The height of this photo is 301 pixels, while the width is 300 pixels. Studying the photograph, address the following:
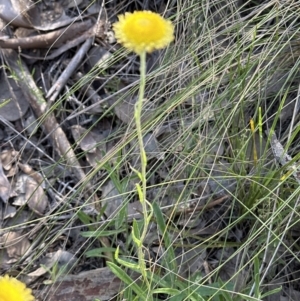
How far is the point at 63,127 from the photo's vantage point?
5.35 ft

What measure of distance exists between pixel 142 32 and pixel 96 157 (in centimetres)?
88

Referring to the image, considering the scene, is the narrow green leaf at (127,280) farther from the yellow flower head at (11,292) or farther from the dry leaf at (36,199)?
the dry leaf at (36,199)

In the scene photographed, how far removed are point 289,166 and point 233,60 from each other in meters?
Answer: 0.34

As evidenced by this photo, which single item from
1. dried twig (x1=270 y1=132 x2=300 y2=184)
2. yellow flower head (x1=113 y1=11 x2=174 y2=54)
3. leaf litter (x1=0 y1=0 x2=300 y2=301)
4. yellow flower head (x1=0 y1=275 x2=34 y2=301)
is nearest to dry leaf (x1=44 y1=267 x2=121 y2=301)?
leaf litter (x1=0 y1=0 x2=300 y2=301)

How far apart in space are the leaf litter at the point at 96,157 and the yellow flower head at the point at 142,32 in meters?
0.50

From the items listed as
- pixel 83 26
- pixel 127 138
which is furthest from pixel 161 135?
pixel 83 26

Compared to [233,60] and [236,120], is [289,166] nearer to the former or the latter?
[236,120]

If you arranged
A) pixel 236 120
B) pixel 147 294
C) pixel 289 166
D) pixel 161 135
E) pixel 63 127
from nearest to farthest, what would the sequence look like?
pixel 147 294
pixel 289 166
pixel 236 120
pixel 161 135
pixel 63 127

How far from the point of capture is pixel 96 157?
5.16ft

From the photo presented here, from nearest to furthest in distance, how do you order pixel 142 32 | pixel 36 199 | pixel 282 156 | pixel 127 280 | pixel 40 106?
pixel 142 32 < pixel 127 280 < pixel 282 156 < pixel 36 199 < pixel 40 106

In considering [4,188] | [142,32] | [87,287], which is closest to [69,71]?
[4,188]

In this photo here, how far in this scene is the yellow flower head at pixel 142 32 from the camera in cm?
72

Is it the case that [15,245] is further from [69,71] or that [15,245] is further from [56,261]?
[69,71]

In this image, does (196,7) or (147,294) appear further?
(196,7)
